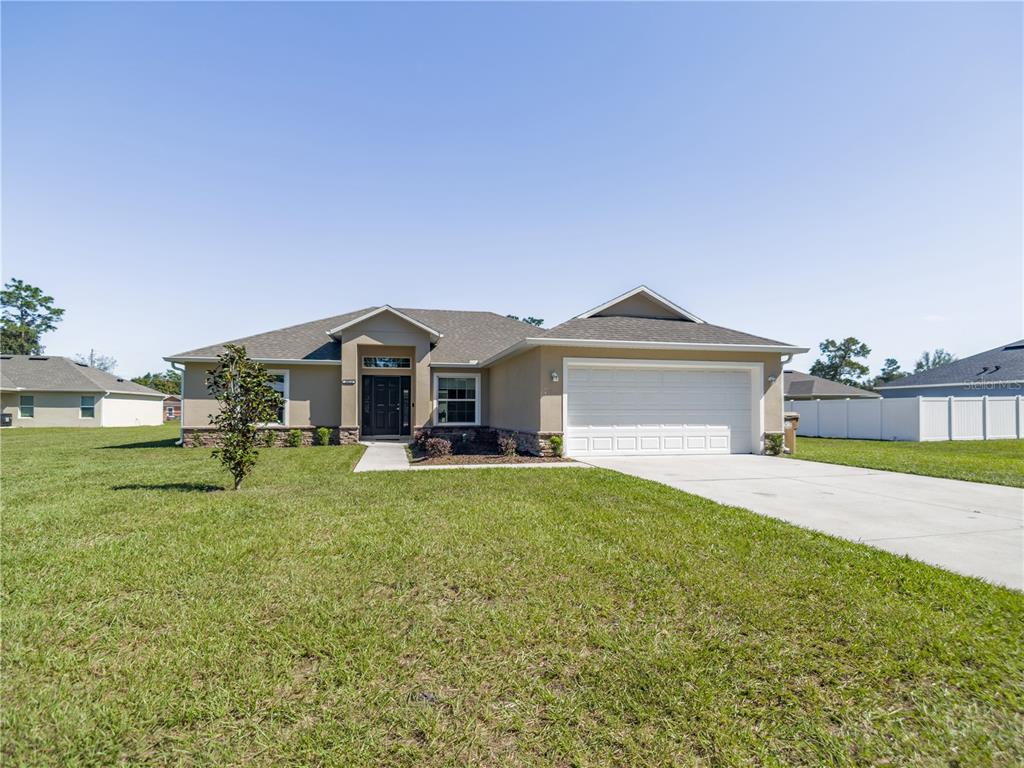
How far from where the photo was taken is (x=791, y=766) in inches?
75.3

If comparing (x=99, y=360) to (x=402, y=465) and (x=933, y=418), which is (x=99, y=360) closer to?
(x=402, y=465)

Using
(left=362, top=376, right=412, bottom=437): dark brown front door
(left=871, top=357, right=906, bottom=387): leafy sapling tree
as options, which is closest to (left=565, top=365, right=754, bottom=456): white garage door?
(left=362, top=376, right=412, bottom=437): dark brown front door

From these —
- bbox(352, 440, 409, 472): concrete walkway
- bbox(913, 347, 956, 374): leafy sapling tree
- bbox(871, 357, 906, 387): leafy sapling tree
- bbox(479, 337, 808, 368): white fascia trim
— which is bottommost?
bbox(352, 440, 409, 472): concrete walkway

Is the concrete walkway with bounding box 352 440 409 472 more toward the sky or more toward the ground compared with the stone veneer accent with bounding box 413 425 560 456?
more toward the ground

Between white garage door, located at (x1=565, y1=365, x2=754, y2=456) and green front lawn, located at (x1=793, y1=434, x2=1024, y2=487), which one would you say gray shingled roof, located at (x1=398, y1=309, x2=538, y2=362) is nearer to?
white garage door, located at (x1=565, y1=365, x2=754, y2=456)

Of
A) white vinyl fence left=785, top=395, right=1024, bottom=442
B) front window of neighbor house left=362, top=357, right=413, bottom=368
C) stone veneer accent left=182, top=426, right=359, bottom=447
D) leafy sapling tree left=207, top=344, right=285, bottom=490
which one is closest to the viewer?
leafy sapling tree left=207, top=344, right=285, bottom=490

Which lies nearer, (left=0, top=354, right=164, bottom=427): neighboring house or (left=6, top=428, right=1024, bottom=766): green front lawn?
(left=6, top=428, right=1024, bottom=766): green front lawn

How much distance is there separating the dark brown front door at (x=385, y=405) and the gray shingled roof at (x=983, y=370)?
3078cm

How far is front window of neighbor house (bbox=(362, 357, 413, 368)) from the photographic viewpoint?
16.3 metres

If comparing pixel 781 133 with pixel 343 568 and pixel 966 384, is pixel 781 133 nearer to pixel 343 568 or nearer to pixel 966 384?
pixel 343 568

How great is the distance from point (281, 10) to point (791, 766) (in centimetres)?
1224

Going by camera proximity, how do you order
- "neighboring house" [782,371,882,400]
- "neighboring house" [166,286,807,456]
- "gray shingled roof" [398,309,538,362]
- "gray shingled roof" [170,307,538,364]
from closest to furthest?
"neighboring house" [166,286,807,456], "gray shingled roof" [170,307,538,364], "gray shingled roof" [398,309,538,362], "neighboring house" [782,371,882,400]

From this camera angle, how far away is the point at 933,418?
57.7ft

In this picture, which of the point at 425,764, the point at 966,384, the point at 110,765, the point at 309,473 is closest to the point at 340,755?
the point at 425,764
